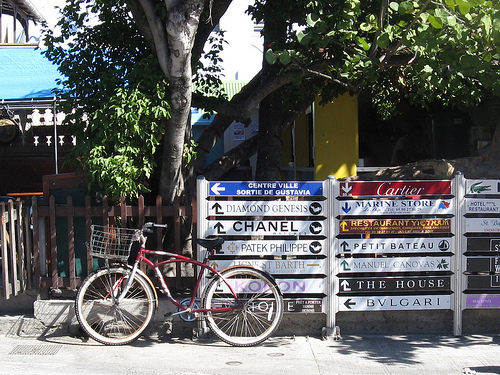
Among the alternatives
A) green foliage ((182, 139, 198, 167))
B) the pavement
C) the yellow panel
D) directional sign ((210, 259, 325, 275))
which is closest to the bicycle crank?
the pavement

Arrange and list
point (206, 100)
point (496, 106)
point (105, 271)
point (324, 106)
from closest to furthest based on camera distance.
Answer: point (105, 271), point (206, 100), point (324, 106), point (496, 106)

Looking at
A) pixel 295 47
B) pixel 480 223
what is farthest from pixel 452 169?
pixel 295 47

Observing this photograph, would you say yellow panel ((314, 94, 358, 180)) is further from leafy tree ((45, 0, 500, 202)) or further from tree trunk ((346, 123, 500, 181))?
tree trunk ((346, 123, 500, 181))

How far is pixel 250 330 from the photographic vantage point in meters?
5.72

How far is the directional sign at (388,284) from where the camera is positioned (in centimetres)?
575

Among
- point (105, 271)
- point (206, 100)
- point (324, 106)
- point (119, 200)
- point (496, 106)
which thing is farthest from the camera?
point (496, 106)

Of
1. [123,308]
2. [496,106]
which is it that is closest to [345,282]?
[123,308]

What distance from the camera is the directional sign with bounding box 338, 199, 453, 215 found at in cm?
573

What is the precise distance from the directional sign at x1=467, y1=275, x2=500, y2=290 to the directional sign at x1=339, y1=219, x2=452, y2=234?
59cm

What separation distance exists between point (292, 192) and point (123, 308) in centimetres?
216

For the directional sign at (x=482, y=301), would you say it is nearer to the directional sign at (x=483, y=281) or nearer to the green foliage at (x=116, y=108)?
the directional sign at (x=483, y=281)

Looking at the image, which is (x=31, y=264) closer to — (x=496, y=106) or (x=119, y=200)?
(x=119, y=200)

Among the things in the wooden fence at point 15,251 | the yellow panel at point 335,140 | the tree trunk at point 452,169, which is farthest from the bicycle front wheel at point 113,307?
the yellow panel at point 335,140

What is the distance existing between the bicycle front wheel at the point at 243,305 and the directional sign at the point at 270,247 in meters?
0.25
